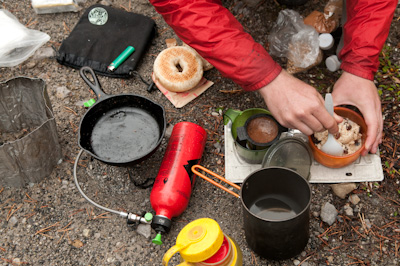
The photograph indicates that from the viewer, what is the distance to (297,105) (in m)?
1.65

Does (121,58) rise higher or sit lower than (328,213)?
higher

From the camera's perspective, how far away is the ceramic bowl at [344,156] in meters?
1.89

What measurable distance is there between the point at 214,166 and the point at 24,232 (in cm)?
94

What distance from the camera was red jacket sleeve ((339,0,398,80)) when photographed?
6.06 ft

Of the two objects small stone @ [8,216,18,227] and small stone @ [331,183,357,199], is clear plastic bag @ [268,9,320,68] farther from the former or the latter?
small stone @ [8,216,18,227]

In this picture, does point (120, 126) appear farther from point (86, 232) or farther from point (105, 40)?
point (105, 40)

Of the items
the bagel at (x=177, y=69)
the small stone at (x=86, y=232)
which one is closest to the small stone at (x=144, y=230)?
the small stone at (x=86, y=232)

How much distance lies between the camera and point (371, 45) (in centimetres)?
184

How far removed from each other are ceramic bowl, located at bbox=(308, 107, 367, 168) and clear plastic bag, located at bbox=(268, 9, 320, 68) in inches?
16.6

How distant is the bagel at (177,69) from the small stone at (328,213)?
36.1 inches

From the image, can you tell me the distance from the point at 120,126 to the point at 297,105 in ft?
2.94

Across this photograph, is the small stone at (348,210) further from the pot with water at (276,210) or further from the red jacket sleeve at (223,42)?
the red jacket sleeve at (223,42)

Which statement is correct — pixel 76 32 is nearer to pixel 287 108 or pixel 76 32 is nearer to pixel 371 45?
pixel 287 108

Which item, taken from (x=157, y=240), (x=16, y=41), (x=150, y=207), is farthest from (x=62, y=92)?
(x=157, y=240)
